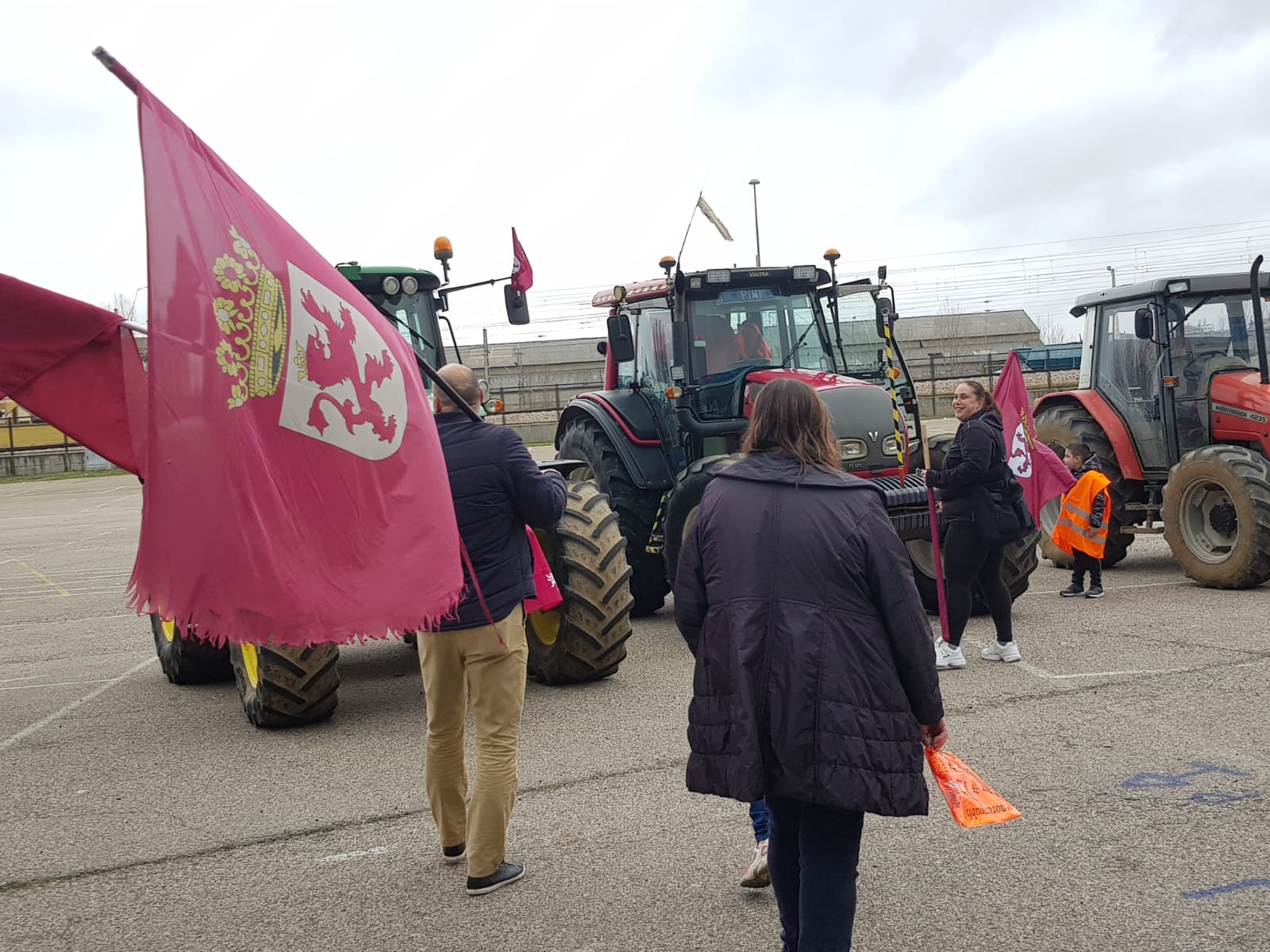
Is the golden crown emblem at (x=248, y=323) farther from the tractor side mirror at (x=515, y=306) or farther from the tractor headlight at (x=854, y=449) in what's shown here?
the tractor headlight at (x=854, y=449)

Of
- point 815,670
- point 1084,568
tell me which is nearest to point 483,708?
point 815,670

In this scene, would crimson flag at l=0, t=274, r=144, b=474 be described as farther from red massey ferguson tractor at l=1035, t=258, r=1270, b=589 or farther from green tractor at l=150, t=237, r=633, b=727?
red massey ferguson tractor at l=1035, t=258, r=1270, b=589

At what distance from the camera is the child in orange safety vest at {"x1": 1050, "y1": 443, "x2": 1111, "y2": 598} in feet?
30.1

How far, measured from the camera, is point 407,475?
3.30m

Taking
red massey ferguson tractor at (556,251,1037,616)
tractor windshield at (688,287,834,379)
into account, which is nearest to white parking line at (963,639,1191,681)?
red massey ferguson tractor at (556,251,1037,616)

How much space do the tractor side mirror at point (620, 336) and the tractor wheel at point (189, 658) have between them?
3498mm

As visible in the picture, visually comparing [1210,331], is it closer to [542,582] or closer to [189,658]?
[542,582]

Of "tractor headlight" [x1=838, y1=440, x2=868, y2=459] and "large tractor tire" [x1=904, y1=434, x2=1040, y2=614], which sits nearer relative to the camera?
"tractor headlight" [x1=838, y1=440, x2=868, y2=459]

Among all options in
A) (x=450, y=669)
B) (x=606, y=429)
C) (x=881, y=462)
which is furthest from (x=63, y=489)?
(x=450, y=669)

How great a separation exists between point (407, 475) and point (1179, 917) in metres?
2.63

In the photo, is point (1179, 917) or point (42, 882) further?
point (42, 882)

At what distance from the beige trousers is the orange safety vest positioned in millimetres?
6268

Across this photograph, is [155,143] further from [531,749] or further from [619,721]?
[619,721]

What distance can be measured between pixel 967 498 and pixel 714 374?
2656mm
